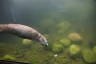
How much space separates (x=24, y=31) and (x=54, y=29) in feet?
0.93

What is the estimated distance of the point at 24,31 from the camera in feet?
4.00

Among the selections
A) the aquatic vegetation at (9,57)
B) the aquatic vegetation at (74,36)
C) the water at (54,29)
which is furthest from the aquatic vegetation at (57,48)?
the aquatic vegetation at (9,57)

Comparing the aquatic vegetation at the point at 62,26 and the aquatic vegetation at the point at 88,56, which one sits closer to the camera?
the aquatic vegetation at the point at 88,56

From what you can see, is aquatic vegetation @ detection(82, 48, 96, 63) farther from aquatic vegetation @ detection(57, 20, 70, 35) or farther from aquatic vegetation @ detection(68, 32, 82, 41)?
aquatic vegetation @ detection(57, 20, 70, 35)

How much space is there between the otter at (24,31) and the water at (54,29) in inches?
2.5

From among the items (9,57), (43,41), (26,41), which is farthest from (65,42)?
(9,57)

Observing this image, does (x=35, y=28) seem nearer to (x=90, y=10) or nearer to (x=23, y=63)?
(x=23, y=63)

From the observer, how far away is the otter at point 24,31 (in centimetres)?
122

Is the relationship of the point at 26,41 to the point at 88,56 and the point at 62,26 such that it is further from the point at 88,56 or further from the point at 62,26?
the point at 88,56

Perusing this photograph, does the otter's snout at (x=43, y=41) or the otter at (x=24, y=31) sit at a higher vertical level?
the otter at (x=24, y=31)

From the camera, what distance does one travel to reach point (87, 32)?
52.8 inches

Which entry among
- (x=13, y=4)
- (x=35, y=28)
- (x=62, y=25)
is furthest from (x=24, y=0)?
(x=62, y=25)

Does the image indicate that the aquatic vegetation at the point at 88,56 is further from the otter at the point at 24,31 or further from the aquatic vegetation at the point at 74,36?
the otter at the point at 24,31

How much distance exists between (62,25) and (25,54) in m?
0.39
